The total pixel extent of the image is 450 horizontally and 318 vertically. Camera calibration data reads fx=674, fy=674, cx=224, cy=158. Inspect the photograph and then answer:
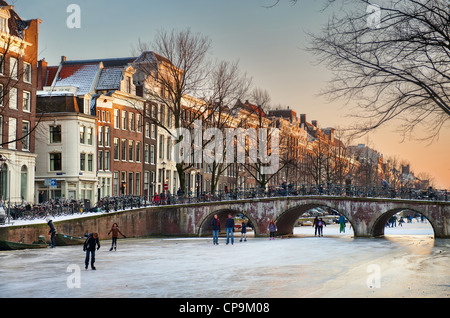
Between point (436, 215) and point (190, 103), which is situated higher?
point (190, 103)

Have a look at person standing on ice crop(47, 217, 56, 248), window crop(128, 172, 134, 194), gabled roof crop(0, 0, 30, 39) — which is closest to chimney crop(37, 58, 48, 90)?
window crop(128, 172, 134, 194)

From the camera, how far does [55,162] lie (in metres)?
55.3

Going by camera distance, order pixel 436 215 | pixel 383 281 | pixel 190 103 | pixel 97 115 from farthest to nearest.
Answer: pixel 190 103
pixel 97 115
pixel 436 215
pixel 383 281

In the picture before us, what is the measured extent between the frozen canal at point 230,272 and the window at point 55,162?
65.0 feet

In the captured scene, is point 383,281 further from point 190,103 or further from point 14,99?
point 190,103

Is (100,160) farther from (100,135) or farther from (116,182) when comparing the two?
(116,182)

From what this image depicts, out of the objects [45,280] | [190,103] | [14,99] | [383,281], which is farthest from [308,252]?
[190,103]

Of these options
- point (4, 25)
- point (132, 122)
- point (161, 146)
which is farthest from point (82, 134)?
point (161, 146)

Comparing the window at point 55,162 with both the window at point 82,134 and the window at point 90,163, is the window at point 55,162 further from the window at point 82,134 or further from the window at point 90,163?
the window at point 90,163

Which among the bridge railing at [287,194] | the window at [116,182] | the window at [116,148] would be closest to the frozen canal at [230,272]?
the bridge railing at [287,194]

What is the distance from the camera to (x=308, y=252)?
33812mm

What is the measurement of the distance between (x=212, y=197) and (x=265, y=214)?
170 inches
